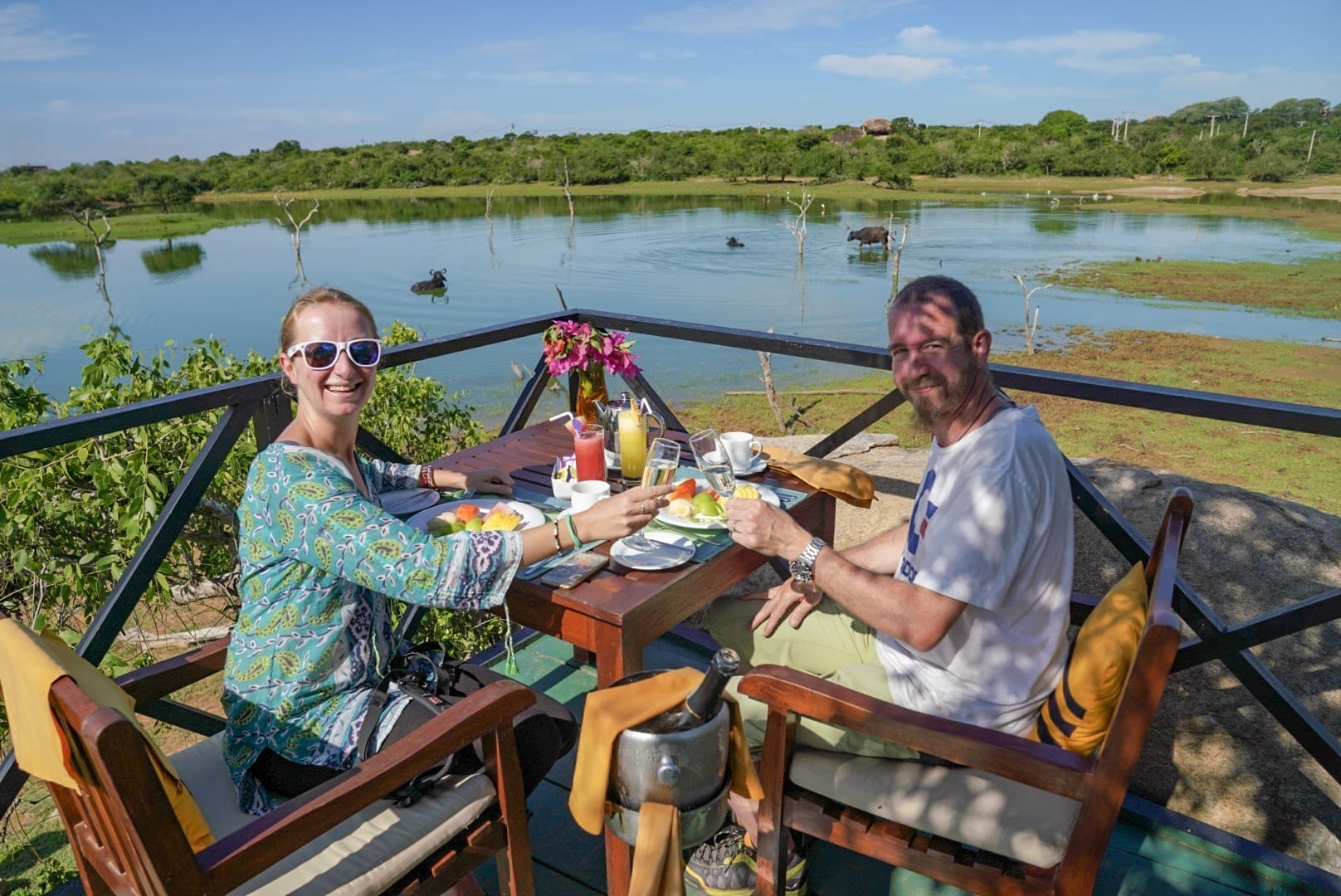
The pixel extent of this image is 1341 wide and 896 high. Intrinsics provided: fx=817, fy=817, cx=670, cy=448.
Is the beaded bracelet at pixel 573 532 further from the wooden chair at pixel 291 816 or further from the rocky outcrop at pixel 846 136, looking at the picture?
the rocky outcrop at pixel 846 136

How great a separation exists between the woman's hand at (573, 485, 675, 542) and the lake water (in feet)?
36.8

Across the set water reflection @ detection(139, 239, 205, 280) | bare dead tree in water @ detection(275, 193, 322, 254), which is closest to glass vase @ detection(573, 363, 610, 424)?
bare dead tree in water @ detection(275, 193, 322, 254)

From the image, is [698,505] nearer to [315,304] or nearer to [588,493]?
[588,493]

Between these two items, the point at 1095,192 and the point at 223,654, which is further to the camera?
the point at 1095,192

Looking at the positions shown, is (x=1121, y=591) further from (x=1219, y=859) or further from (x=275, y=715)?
(x=275, y=715)

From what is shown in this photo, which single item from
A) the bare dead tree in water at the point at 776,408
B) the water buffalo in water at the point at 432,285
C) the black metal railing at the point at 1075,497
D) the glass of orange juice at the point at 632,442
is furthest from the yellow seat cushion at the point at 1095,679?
the water buffalo in water at the point at 432,285

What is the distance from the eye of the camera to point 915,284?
212 centimetres

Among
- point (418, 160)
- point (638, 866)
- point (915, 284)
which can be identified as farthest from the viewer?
point (418, 160)

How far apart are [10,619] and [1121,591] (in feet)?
7.23

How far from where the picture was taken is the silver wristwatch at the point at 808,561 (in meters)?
2.05

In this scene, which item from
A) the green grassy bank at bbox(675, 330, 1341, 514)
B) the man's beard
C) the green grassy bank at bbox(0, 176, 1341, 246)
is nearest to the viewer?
the man's beard

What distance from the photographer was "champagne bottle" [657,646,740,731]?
4.08 feet

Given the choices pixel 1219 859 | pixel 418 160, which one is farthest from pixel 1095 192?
pixel 1219 859

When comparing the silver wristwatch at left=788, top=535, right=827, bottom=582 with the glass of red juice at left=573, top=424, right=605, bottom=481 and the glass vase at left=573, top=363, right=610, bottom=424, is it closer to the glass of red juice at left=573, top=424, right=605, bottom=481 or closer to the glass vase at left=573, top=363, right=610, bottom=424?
the glass of red juice at left=573, top=424, right=605, bottom=481
